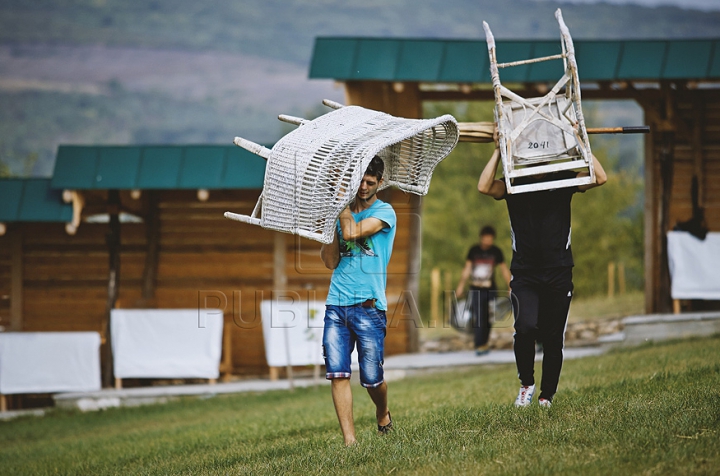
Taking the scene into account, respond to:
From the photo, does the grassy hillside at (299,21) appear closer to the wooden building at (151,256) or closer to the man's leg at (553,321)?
the wooden building at (151,256)

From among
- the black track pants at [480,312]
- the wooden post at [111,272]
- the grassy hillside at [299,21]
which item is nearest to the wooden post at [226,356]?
the wooden post at [111,272]

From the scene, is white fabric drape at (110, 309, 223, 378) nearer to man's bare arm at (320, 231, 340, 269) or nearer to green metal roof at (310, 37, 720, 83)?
green metal roof at (310, 37, 720, 83)

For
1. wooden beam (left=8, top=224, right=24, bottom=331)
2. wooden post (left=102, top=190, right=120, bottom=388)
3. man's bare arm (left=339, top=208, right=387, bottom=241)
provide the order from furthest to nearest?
1. wooden beam (left=8, top=224, right=24, bottom=331)
2. wooden post (left=102, top=190, right=120, bottom=388)
3. man's bare arm (left=339, top=208, right=387, bottom=241)

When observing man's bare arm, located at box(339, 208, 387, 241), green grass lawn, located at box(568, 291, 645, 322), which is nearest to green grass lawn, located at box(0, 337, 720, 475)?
man's bare arm, located at box(339, 208, 387, 241)

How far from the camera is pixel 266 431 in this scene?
7.84 metres

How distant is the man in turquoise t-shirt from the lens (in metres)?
5.88

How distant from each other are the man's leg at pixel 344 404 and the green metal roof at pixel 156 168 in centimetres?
758

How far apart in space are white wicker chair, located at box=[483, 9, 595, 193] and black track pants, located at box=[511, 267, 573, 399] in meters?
0.66

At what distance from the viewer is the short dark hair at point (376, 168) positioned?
233 inches

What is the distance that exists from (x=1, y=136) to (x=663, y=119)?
315 ft

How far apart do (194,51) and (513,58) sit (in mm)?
119733

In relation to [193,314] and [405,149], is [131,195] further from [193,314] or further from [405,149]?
[405,149]

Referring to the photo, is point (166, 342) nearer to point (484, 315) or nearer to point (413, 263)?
point (413, 263)

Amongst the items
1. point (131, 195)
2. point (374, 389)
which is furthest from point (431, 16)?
point (374, 389)
